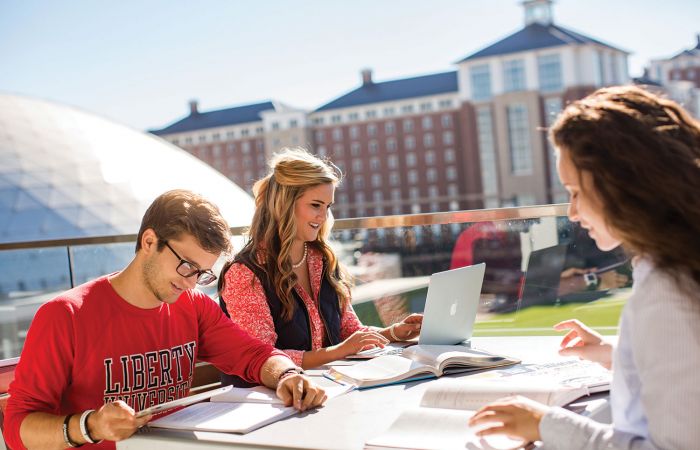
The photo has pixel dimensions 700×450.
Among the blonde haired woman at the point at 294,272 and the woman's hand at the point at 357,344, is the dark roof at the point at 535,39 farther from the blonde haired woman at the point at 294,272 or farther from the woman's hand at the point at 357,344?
the woman's hand at the point at 357,344

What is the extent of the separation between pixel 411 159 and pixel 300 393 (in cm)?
6693

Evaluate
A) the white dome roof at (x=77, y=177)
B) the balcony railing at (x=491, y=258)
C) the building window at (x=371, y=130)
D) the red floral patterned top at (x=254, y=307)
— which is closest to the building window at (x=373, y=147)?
the building window at (x=371, y=130)

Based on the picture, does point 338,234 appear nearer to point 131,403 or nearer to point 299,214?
point 299,214

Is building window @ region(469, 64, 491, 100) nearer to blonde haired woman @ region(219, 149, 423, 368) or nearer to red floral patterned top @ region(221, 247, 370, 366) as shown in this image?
blonde haired woman @ region(219, 149, 423, 368)

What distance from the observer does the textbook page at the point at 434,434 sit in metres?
1.20

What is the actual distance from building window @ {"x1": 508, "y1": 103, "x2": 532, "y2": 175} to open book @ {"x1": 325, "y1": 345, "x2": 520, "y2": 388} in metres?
61.4

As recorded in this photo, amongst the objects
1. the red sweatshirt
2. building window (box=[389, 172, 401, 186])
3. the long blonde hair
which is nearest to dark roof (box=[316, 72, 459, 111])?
building window (box=[389, 172, 401, 186])

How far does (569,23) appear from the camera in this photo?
62.1 meters

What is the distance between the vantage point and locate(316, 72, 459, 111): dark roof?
6575 cm

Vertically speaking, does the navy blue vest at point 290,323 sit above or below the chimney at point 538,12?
below

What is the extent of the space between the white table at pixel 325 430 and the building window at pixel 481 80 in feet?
204

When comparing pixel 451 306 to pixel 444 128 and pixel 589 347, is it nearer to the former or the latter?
pixel 589 347

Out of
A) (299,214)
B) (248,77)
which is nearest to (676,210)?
(299,214)

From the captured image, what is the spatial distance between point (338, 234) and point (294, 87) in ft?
215
